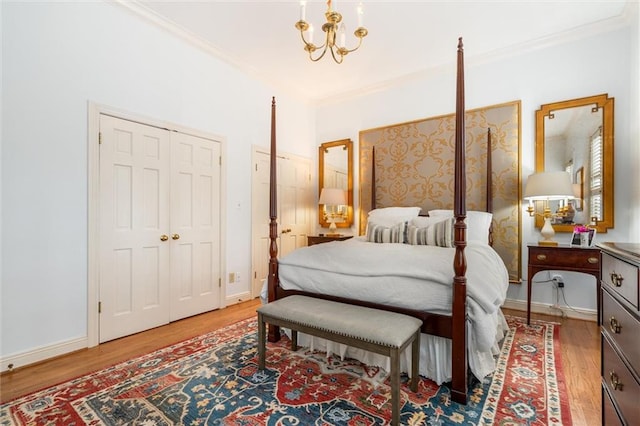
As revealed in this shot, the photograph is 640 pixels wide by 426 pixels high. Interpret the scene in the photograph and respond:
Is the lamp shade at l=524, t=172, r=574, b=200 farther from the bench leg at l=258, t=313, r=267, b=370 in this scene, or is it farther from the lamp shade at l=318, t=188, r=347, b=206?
the bench leg at l=258, t=313, r=267, b=370

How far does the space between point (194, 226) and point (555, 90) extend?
13.1ft

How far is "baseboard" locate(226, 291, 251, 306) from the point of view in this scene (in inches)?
143

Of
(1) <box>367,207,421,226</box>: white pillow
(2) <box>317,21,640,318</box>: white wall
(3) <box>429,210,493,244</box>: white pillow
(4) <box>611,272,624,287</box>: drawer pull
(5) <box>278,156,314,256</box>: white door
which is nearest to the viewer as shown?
(4) <box>611,272,624,287</box>: drawer pull

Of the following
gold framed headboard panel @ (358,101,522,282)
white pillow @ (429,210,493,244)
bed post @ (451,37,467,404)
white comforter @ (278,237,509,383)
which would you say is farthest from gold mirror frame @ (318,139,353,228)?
bed post @ (451,37,467,404)

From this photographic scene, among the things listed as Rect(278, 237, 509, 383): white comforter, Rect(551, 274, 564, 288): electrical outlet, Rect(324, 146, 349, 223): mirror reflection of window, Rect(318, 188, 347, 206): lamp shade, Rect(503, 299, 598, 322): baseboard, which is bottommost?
Rect(503, 299, 598, 322): baseboard

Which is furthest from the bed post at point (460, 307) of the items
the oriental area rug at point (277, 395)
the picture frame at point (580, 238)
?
the picture frame at point (580, 238)

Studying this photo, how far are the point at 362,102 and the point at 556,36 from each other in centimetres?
225

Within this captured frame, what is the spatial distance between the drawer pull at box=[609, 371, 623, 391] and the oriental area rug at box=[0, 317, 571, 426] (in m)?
0.56

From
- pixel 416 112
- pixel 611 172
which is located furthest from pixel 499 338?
pixel 416 112

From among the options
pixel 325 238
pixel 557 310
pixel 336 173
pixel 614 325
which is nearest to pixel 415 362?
pixel 614 325

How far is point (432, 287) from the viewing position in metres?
1.83

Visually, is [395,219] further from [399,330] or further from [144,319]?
[144,319]

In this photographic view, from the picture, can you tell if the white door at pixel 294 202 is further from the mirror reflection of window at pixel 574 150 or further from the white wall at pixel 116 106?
Answer: the mirror reflection of window at pixel 574 150

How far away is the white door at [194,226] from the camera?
313 cm
